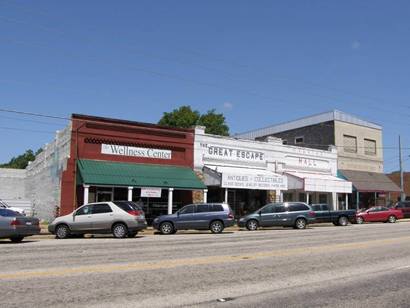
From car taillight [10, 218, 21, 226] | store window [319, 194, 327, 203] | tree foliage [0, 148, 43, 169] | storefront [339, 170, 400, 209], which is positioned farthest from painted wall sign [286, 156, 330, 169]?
tree foliage [0, 148, 43, 169]

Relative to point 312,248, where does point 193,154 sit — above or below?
above

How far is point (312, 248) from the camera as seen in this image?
638 inches

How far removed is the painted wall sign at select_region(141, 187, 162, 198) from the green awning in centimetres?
25

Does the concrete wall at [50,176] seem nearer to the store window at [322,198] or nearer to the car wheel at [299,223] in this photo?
the car wheel at [299,223]

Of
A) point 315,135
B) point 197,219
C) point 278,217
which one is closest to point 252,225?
point 278,217

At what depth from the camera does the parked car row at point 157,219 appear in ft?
67.1

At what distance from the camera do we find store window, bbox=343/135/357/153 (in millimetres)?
47519

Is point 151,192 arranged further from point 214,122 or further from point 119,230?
point 214,122

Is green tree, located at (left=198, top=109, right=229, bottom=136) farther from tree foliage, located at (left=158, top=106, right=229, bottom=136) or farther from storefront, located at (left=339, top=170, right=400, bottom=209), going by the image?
storefront, located at (left=339, top=170, right=400, bottom=209)

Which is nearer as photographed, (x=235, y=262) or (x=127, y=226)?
(x=235, y=262)

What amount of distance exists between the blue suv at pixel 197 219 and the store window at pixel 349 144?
80.2 ft

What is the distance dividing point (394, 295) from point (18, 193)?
48627mm

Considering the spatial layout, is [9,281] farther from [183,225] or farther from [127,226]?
[183,225]

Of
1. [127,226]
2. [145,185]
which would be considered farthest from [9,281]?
[145,185]
